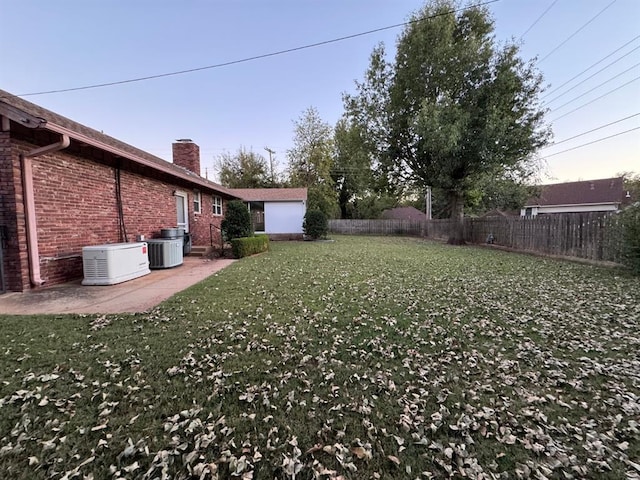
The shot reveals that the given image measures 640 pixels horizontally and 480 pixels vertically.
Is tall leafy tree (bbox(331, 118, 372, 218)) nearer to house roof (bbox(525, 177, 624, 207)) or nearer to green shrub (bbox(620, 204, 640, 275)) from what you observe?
house roof (bbox(525, 177, 624, 207))

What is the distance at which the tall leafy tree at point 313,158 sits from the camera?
89.6 feet

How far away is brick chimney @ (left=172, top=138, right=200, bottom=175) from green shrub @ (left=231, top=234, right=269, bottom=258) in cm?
627

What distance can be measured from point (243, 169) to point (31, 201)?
83.9 feet

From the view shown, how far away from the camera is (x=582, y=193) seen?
1004 inches

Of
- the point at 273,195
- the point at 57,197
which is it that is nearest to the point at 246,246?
the point at 57,197

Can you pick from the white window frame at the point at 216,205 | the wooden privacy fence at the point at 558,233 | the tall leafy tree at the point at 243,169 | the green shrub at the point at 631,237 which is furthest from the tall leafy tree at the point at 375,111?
the tall leafy tree at the point at 243,169

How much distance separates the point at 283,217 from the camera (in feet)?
64.7

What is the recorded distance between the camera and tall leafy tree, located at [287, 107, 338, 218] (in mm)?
27312

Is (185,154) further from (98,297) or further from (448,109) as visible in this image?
(448,109)

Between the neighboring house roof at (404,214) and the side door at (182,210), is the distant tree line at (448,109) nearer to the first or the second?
the side door at (182,210)

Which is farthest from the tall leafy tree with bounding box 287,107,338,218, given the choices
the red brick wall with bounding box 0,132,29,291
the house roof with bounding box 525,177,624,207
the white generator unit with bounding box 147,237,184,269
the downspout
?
the red brick wall with bounding box 0,132,29,291

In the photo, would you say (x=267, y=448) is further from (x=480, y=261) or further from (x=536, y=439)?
(x=480, y=261)

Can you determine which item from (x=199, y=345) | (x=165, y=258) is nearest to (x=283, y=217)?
(x=165, y=258)

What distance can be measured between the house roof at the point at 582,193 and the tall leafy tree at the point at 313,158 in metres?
17.6
